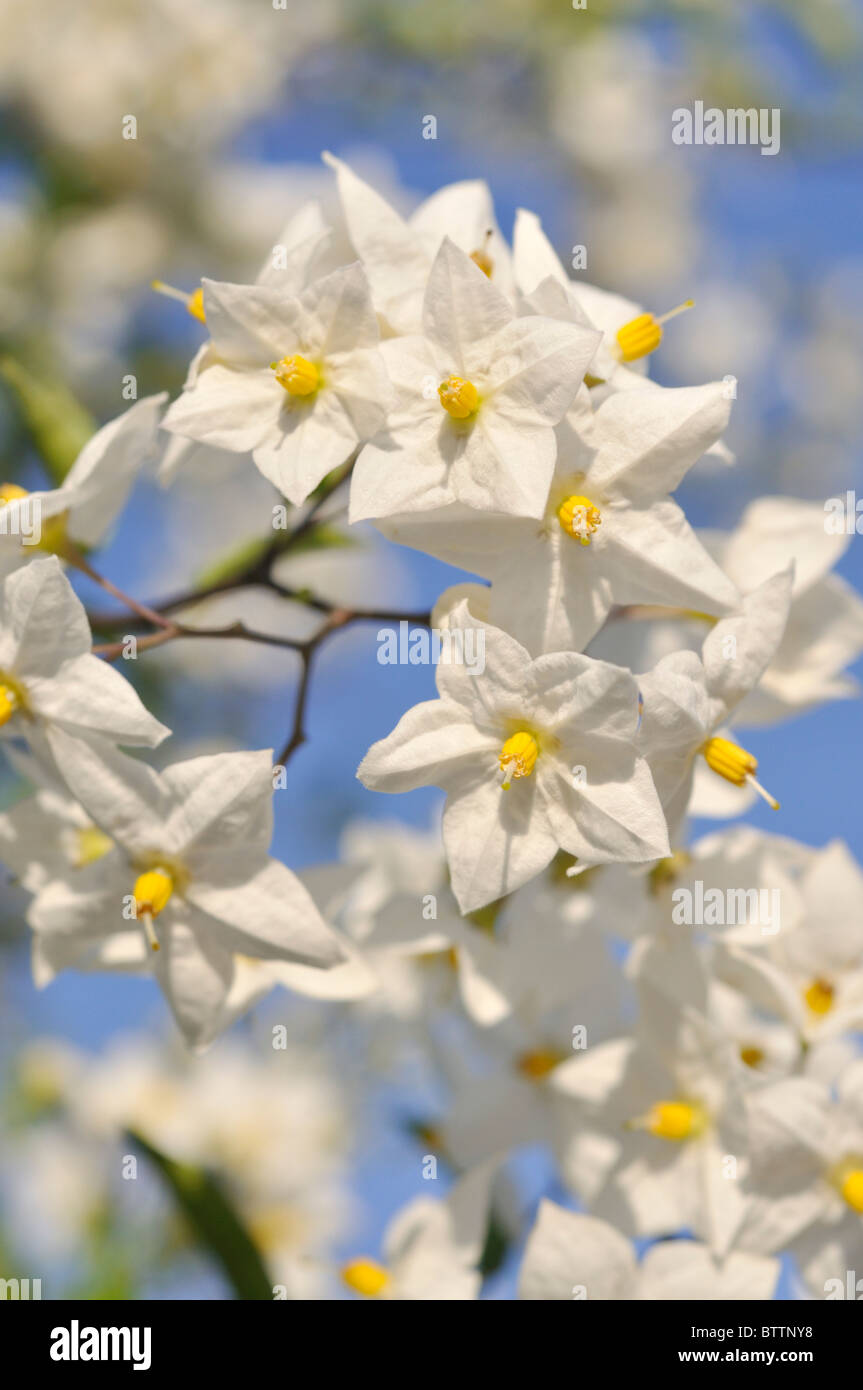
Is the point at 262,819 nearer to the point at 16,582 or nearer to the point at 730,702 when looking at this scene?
the point at 16,582

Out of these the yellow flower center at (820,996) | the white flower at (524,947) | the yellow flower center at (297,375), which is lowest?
the yellow flower center at (820,996)

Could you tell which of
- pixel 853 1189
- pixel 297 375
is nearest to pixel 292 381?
pixel 297 375

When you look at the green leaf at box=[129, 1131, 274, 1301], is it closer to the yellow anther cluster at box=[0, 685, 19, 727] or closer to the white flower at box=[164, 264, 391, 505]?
the yellow anther cluster at box=[0, 685, 19, 727]

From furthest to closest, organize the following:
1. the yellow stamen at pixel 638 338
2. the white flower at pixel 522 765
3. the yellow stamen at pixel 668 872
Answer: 1. the yellow stamen at pixel 668 872
2. the yellow stamen at pixel 638 338
3. the white flower at pixel 522 765

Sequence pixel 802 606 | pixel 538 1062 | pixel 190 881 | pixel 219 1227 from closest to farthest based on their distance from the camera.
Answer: pixel 190 881 → pixel 219 1227 → pixel 802 606 → pixel 538 1062

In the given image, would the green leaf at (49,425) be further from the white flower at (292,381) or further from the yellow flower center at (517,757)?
the yellow flower center at (517,757)

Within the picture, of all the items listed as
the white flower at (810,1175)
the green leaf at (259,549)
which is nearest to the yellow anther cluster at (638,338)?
the green leaf at (259,549)

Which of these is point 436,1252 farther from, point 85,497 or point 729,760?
point 85,497

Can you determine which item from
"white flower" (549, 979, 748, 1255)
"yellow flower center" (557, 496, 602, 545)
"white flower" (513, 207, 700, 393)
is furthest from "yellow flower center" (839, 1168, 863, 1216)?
"white flower" (513, 207, 700, 393)
